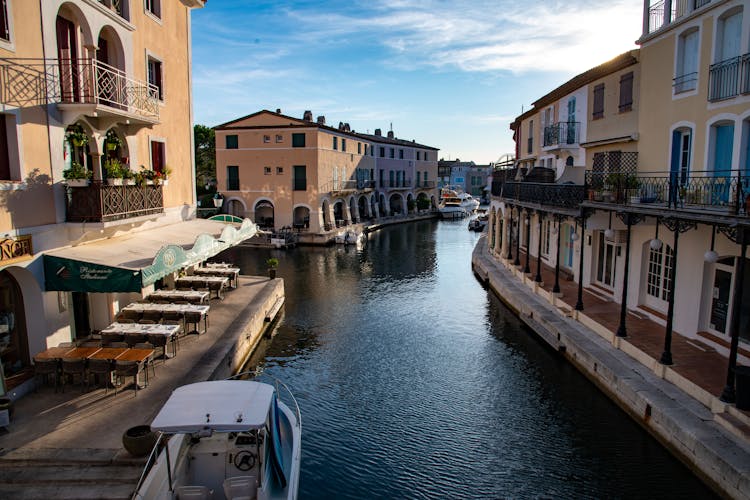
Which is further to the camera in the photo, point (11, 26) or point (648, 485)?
point (11, 26)

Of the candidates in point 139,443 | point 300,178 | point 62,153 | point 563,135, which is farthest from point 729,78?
point 300,178

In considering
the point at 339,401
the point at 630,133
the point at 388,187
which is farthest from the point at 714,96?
the point at 388,187

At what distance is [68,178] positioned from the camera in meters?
12.9

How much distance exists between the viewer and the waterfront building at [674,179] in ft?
42.5

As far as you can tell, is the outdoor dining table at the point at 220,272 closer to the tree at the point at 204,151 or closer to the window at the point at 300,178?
the window at the point at 300,178

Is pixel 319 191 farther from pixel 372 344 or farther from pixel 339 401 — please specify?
pixel 339 401

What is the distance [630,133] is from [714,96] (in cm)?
463

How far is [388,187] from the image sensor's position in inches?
2766

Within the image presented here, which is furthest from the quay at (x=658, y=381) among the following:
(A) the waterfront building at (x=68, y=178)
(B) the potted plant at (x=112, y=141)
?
(B) the potted plant at (x=112, y=141)

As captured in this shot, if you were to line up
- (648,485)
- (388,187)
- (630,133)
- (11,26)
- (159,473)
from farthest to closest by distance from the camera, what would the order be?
(388,187), (630,133), (11,26), (648,485), (159,473)

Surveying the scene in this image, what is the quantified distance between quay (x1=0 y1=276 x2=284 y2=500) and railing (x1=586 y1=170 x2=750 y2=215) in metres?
12.5

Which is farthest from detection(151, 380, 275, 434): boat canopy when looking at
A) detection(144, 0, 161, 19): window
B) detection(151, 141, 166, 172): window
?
detection(144, 0, 161, 19): window

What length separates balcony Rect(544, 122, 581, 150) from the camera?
947 inches

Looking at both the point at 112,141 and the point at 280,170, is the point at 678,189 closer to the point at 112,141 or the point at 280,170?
the point at 112,141
